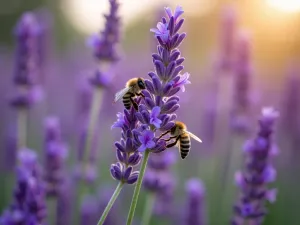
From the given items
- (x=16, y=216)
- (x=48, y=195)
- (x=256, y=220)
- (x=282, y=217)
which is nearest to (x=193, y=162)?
(x=282, y=217)

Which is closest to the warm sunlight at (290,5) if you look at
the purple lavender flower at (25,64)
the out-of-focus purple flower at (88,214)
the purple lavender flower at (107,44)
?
the purple lavender flower at (107,44)

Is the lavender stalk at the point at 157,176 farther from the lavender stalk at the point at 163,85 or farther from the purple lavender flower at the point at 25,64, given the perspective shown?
the lavender stalk at the point at 163,85

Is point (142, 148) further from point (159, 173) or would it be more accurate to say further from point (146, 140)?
point (159, 173)

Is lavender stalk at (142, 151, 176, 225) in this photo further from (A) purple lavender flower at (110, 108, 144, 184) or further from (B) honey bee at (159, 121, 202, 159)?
(A) purple lavender flower at (110, 108, 144, 184)

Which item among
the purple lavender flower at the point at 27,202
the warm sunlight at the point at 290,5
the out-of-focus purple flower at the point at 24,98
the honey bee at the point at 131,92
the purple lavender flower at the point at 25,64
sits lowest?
the purple lavender flower at the point at 27,202

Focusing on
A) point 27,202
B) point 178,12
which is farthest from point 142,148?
point 27,202

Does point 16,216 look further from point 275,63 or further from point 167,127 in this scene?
point 275,63

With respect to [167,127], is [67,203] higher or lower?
lower
